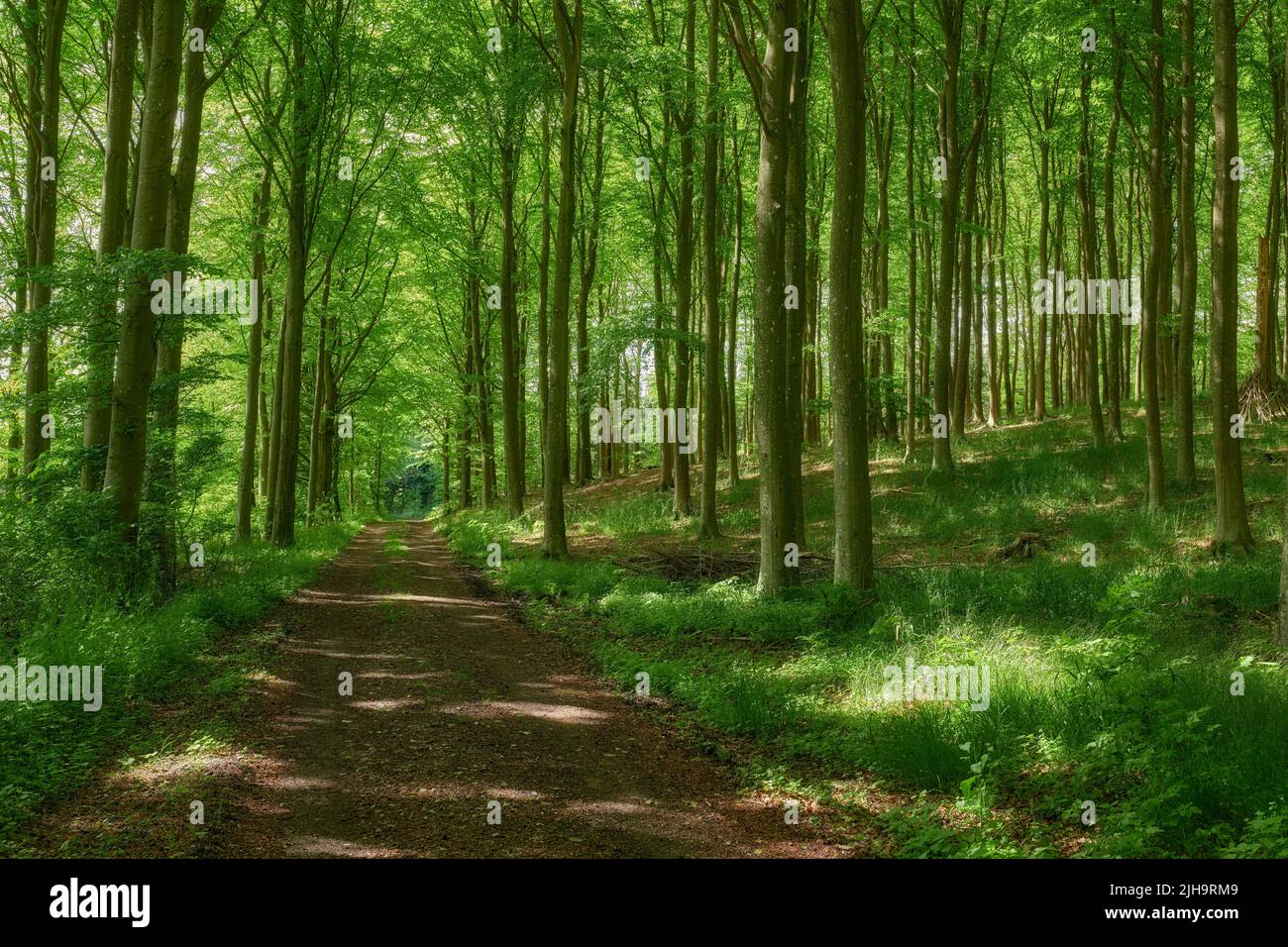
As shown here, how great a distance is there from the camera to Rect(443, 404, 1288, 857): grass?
13.7 ft

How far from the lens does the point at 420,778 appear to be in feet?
17.0

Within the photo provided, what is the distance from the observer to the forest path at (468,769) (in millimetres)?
4316

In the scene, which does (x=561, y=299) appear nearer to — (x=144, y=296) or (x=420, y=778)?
(x=144, y=296)

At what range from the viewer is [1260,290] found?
22.2m

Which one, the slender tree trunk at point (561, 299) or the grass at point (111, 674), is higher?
the slender tree trunk at point (561, 299)

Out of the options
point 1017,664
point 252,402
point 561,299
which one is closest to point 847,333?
point 1017,664

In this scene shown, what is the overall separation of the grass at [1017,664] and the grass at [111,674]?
408 centimetres

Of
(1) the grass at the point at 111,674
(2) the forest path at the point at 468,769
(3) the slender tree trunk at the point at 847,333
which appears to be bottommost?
(2) the forest path at the point at 468,769

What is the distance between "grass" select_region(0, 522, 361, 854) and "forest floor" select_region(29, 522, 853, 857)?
181mm

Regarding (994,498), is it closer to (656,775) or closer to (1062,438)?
(1062,438)

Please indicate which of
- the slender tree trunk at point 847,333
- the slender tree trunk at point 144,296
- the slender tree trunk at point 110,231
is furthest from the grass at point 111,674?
the slender tree trunk at point 847,333

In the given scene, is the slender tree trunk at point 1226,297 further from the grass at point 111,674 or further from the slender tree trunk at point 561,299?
the grass at point 111,674

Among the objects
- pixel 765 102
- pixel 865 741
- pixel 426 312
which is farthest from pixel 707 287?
pixel 426 312

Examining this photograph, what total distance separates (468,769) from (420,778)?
13.5 inches
